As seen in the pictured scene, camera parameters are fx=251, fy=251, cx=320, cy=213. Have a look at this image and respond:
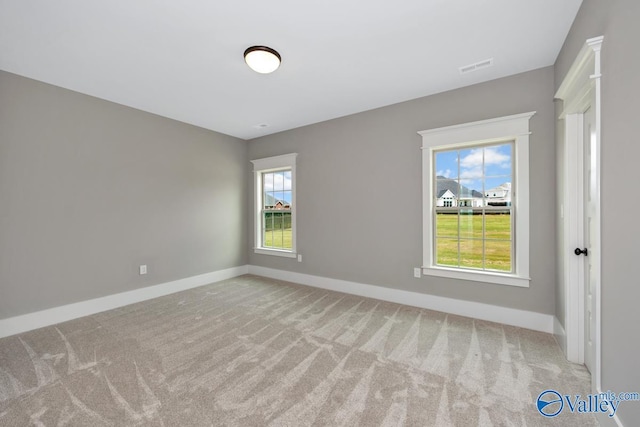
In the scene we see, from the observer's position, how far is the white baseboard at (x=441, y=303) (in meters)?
2.58

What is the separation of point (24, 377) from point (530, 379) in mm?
3769

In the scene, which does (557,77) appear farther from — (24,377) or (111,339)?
(24,377)

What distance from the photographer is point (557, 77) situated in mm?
2387

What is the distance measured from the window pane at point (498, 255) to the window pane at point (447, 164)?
0.91 m

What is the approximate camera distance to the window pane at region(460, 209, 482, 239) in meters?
2.99

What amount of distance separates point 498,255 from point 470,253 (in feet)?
0.91

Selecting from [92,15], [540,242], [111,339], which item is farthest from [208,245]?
[540,242]

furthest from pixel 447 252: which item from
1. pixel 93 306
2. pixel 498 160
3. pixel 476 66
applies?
pixel 93 306

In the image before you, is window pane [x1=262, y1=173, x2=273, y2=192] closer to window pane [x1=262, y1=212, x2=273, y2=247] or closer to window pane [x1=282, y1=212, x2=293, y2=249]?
window pane [x1=262, y1=212, x2=273, y2=247]

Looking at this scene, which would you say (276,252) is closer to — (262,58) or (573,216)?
(262,58)

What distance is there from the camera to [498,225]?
113 inches

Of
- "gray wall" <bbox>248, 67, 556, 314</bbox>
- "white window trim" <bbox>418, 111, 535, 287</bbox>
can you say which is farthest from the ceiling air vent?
"white window trim" <bbox>418, 111, 535, 287</bbox>

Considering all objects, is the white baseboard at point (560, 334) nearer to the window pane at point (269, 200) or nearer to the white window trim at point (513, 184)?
the white window trim at point (513, 184)

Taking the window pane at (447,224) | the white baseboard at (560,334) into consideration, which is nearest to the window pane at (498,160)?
the window pane at (447,224)
